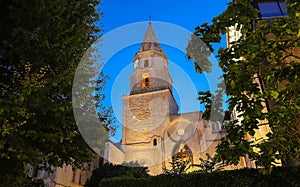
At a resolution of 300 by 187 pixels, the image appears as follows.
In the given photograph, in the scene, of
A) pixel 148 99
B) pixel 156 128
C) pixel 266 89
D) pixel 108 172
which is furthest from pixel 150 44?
pixel 266 89

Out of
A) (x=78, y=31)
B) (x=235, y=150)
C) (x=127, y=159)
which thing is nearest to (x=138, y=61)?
(x=127, y=159)

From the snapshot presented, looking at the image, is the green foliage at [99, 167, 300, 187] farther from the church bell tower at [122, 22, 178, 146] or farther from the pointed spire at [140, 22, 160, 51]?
the pointed spire at [140, 22, 160, 51]

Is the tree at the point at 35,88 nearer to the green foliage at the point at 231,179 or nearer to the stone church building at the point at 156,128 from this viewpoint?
the green foliage at the point at 231,179

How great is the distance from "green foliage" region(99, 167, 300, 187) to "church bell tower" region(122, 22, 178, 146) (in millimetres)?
16492

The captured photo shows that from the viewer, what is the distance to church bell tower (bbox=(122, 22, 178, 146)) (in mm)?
29047

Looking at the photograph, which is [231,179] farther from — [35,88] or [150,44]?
[150,44]

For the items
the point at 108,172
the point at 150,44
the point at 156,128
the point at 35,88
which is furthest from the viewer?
the point at 150,44

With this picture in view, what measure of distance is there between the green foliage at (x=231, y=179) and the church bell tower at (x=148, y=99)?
54.1 feet

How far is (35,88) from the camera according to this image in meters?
4.72

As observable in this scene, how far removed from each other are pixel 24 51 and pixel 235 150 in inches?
204

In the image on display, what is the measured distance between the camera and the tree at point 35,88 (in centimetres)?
457

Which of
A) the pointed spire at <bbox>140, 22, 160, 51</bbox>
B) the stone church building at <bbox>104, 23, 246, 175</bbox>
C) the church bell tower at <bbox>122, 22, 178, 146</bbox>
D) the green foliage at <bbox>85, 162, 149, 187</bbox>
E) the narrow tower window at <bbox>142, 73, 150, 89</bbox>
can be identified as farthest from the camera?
the pointed spire at <bbox>140, 22, 160, 51</bbox>

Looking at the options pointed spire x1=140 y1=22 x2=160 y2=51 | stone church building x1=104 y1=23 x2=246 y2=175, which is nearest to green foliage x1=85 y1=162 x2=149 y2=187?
stone church building x1=104 y1=23 x2=246 y2=175

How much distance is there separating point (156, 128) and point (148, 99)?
4.39 m
